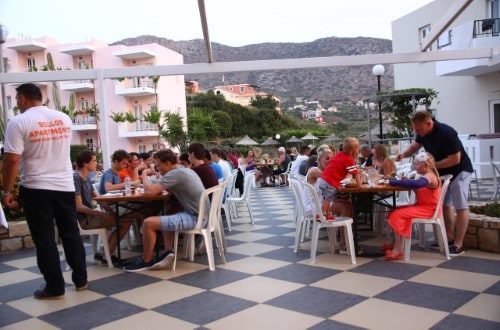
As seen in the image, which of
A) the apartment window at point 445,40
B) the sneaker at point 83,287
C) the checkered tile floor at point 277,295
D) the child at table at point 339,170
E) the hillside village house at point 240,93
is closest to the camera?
the checkered tile floor at point 277,295

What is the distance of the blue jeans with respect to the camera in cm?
345

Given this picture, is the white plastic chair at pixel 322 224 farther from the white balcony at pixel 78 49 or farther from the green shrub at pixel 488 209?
the white balcony at pixel 78 49

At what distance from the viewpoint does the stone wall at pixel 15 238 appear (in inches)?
214

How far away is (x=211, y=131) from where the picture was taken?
25609 mm

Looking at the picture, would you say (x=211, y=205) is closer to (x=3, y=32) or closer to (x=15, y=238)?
(x=15, y=238)

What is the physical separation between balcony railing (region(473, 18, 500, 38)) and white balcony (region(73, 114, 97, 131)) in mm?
27521

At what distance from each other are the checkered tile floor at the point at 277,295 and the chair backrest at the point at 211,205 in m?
0.43

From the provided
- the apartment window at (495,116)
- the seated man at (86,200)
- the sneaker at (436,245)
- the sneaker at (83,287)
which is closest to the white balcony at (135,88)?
the apartment window at (495,116)

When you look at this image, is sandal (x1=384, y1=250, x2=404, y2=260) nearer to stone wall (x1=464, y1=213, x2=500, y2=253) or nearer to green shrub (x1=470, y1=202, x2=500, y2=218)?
stone wall (x1=464, y1=213, x2=500, y2=253)

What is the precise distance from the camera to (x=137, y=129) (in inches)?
1299

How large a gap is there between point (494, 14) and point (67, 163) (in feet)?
41.2

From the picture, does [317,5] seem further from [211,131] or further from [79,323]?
[211,131]

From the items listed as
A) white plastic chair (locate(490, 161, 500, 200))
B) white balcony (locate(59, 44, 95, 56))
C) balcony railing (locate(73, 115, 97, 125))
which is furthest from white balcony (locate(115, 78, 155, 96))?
white plastic chair (locate(490, 161, 500, 200))

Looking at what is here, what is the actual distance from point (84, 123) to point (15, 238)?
29525 millimetres
